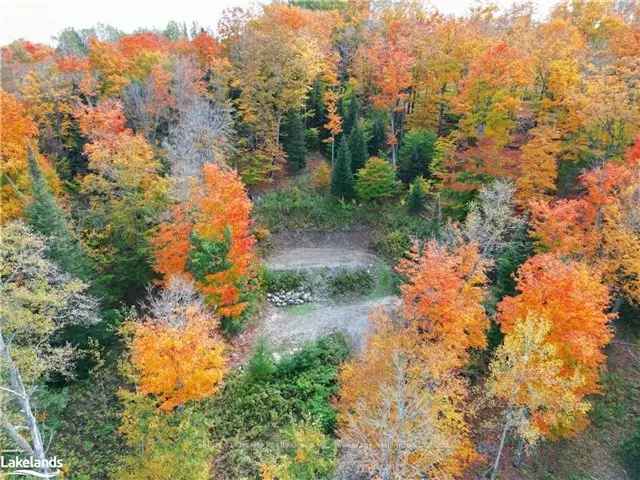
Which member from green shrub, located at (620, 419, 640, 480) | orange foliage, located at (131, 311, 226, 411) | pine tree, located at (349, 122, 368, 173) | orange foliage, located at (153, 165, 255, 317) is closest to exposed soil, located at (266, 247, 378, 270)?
orange foliage, located at (153, 165, 255, 317)

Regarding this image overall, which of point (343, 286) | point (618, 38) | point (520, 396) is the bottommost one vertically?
point (343, 286)

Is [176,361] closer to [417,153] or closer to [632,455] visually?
[632,455]

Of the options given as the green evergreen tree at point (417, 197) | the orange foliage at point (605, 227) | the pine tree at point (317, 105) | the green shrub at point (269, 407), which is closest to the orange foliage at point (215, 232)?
the green shrub at point (269, 407)

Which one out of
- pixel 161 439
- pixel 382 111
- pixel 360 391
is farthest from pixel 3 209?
pixel 382 111

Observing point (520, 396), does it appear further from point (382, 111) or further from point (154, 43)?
point (154, 43)

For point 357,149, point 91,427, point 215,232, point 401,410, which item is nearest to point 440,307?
point 401,410
